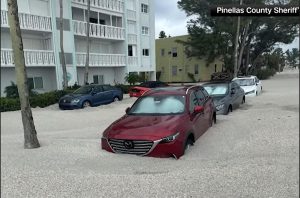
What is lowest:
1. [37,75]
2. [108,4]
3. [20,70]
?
[37,75]

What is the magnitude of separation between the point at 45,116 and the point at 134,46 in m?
17.4

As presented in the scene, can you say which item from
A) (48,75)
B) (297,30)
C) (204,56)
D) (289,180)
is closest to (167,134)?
(289,180)

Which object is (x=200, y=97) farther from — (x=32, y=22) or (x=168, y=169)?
(x=32, y=22)

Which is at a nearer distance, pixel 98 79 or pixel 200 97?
pixel 200 97

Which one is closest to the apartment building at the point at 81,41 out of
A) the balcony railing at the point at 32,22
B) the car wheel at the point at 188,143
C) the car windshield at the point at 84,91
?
the balcony railing at the point at 32,22

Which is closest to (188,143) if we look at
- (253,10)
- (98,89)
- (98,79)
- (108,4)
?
(253,10)

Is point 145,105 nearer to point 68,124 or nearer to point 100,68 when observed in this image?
point 68,124

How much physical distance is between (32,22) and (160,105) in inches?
617

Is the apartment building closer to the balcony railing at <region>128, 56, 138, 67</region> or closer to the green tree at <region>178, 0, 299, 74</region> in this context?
the balcony railing at <region>128, 56, 138, 67</region>

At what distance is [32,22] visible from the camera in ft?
62.7

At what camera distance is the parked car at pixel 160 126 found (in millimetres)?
5461

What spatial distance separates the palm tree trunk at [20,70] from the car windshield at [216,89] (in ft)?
23.5

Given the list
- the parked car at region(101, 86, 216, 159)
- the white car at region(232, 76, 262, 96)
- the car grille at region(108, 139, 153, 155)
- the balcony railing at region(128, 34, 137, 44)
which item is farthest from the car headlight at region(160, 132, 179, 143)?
the balcony railing at region(128, 34, 137, 44)

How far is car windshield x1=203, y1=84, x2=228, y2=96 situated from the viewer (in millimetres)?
11562
